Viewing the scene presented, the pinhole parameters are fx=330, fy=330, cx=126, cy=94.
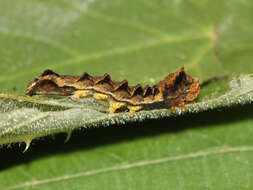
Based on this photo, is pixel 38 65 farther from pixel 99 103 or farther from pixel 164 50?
pixel 164 50

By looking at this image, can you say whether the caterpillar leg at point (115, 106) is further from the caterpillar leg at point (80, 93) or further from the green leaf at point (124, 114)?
the caterpillar leg at point (80, 93)

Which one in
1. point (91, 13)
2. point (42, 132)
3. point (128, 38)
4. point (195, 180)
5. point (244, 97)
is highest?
point (91, 13)

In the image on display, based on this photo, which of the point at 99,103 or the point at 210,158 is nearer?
the point at 99,103

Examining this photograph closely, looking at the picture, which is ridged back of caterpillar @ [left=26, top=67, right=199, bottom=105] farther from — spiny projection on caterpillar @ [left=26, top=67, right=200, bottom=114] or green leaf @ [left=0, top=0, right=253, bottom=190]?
green leaf @ [left=0, top=0, right=253, bottom=190]

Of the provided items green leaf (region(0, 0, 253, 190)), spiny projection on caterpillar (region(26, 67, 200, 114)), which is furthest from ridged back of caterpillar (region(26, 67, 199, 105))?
green leaf (region(0, 0, 253, 190))

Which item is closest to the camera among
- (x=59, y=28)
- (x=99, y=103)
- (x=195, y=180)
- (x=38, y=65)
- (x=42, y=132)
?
(x=42, y=132)

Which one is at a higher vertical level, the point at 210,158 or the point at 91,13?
the point at 91,13

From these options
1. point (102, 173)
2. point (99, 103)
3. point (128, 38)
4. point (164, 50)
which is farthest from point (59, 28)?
point (102, 173)

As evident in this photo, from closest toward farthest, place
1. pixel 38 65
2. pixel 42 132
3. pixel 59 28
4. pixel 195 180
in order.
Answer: pixel 42 132
pixel 195 180
pixel 38 65
pixel 59 28

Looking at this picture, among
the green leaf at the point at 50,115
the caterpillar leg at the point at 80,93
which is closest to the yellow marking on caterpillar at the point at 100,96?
the caterpillar leg at the point at 80,93
